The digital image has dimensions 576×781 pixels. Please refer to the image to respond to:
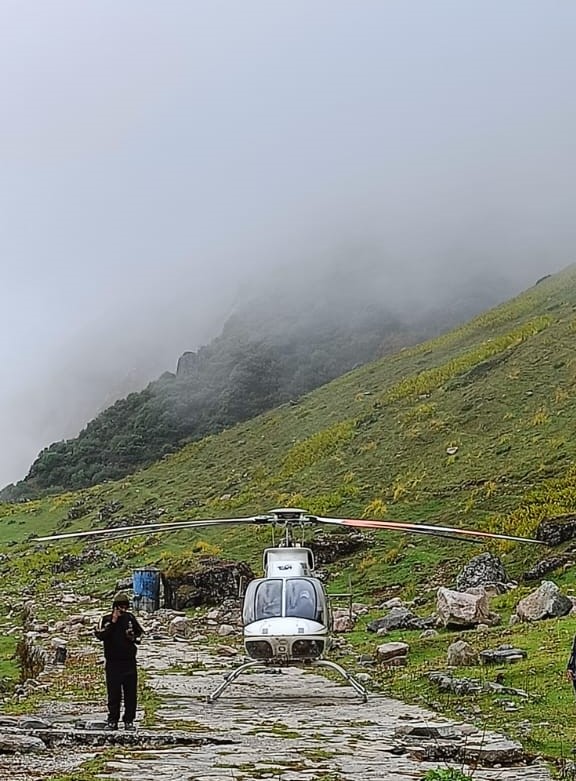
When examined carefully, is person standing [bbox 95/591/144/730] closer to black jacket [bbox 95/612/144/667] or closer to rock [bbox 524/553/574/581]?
black jacket [bbox 95/612/144/667]

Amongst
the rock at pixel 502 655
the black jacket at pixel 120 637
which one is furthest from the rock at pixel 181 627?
the black jacket at pixel 120 637

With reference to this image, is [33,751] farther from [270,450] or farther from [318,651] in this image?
[270,450]

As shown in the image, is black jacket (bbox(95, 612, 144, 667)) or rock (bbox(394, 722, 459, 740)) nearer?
rock (bbox(394, 722, 459, 740))

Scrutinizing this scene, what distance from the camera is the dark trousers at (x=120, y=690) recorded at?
1284 cm

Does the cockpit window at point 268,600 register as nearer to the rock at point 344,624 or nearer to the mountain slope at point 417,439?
the rock at point 344,624

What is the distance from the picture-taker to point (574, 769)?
917 cm

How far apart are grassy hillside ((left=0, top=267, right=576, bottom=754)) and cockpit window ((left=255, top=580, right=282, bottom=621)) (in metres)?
2.37

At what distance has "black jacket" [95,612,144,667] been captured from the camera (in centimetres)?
1312

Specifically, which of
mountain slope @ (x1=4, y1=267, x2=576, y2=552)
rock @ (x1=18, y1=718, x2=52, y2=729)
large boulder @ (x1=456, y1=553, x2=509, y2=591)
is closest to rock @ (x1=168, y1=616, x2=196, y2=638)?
large boulder @ (x1=456, y1=553, x2=509, y2=591)

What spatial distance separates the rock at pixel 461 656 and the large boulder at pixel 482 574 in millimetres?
8847

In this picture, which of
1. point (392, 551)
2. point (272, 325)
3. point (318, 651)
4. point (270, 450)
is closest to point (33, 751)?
point (318, 651)

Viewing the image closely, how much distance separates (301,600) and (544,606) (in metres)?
6.78

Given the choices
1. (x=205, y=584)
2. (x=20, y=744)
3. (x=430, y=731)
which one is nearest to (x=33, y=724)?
(x=20, y=744)

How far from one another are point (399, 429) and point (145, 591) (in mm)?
24846
